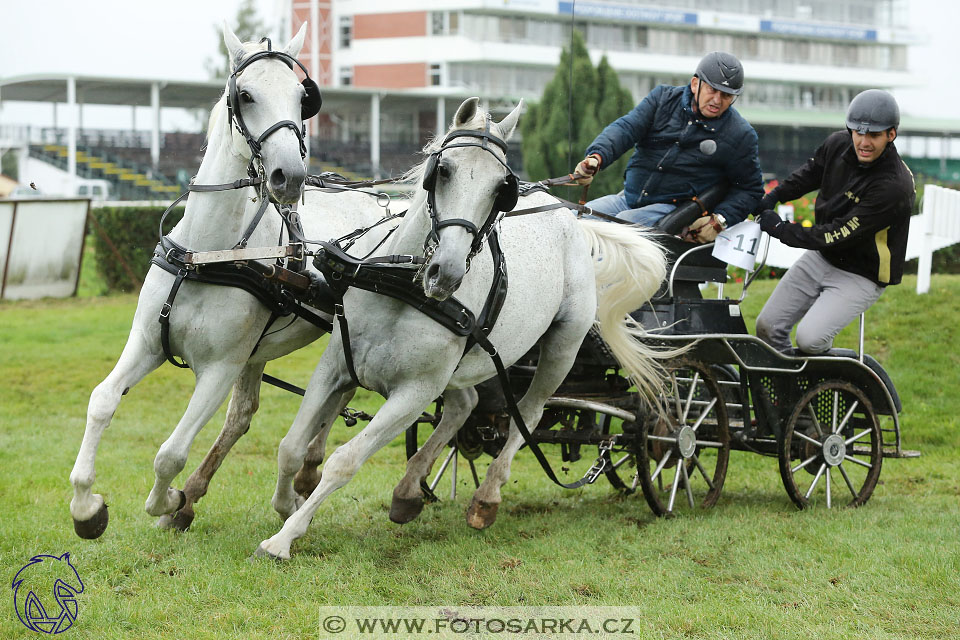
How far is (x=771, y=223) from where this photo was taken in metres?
5.84

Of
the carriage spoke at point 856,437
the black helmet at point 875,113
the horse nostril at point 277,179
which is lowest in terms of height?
the carriage spoke at point 856,437

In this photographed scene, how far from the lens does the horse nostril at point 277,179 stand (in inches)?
150

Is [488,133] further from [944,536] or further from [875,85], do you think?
[875,85]

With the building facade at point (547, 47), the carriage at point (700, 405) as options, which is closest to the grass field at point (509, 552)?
the carriage at point (700, 405)

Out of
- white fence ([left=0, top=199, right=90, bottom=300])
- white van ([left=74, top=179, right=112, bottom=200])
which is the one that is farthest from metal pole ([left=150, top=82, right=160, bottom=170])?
white fence ([left=0, top=199, right=90, bottom=300])

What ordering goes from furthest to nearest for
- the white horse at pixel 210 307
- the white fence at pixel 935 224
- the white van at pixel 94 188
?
the white van at pixel 94 188 → the white fence at pixel 935 224 → the white horse at pixel 210 307

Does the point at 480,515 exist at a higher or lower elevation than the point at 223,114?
lower

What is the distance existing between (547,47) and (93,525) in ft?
158

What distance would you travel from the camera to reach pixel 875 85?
190 ft

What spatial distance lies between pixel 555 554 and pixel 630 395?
1.25 metres

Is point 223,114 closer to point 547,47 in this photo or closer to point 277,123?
point 277,123

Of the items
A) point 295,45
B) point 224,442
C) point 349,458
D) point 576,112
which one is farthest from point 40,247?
point 349,458

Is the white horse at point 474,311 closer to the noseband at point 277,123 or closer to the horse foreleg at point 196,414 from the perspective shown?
the horse foreleg at point 196,414

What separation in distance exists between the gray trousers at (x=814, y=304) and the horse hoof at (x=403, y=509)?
8.18 ft
